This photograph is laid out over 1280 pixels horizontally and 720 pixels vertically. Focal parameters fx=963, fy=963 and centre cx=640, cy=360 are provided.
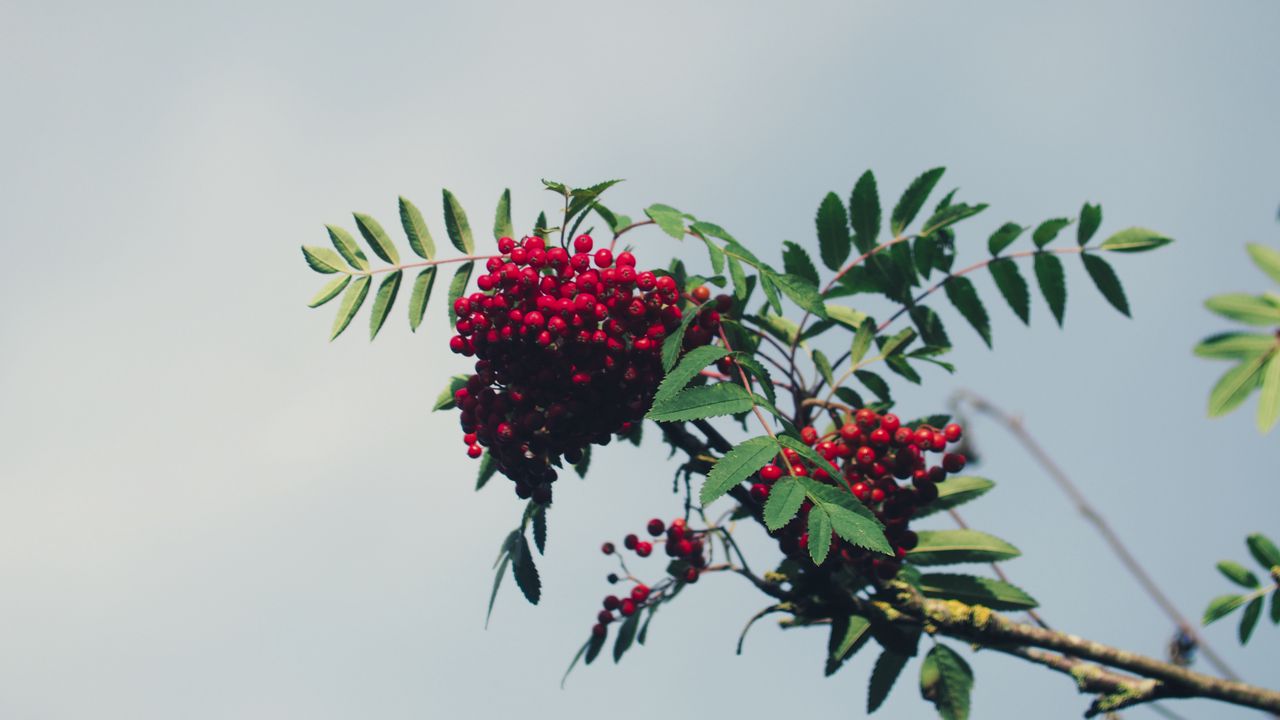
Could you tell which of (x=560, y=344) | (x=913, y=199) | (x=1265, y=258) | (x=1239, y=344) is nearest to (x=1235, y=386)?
(x=1239, y=344)

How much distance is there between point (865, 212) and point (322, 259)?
193 cm

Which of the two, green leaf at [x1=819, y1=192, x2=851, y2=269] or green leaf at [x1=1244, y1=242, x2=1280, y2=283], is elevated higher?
green leaf at [x1=819, y1=192, x2=851, y2=269]

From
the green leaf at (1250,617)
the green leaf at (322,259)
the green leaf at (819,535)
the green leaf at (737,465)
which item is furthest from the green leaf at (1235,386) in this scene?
the green leaf at (322,259)

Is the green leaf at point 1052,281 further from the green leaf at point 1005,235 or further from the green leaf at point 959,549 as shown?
the green leaf at point 959,549

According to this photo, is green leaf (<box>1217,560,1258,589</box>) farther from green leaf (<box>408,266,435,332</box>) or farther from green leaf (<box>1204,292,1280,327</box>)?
green leaf (<box>408,266,435,332</box>)

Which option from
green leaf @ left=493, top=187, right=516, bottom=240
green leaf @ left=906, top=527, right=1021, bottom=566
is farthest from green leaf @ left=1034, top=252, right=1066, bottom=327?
green leaf @ left=493, top=187, right=516, bottom=240

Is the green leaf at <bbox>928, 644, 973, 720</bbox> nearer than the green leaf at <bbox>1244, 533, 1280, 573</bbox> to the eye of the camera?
No

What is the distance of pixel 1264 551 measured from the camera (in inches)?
122

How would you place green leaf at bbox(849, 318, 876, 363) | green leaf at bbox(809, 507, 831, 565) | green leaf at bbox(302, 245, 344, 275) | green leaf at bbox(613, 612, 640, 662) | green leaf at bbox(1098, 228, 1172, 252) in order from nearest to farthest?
green leaf at bbox(809, 507, 831, 565) < green leaf at bbox(1098, 228, 1172, 252) < green leaf at bbox(302, 245, 344, 275) < green leaf at bbox(849, 318, 876, 363) < green leaf at bbox(613, 612, 640, 662)

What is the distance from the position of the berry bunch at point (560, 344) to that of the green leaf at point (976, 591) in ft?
3.87

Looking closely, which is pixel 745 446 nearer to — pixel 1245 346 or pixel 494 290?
pixel 494 290

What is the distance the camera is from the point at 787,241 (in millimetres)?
3496

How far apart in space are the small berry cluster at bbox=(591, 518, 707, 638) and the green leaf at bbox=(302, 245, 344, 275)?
147cm

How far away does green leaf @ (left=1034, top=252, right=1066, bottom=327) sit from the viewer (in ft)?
10.8
